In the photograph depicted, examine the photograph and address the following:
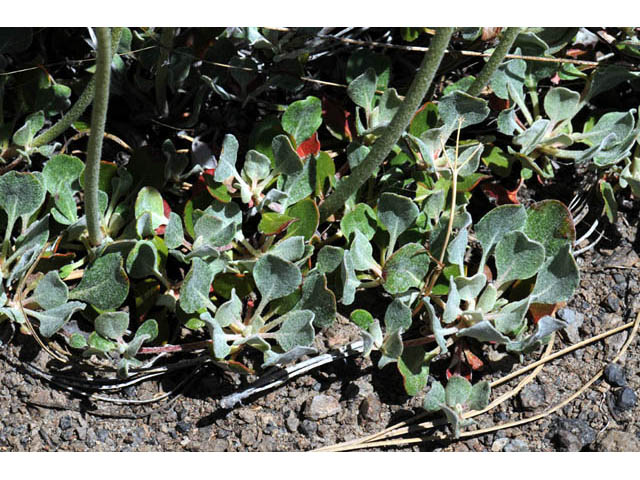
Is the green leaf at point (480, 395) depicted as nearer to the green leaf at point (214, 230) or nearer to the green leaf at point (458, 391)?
the green leaf at point (458, 391)

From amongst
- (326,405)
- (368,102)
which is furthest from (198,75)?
(326,405)

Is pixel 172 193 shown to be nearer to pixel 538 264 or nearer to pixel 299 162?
pixel 299 162

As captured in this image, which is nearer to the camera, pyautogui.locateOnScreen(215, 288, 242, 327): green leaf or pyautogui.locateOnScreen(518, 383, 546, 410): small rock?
pyautogui.locateOnScreen(215, 288, 242, 327): green leaf

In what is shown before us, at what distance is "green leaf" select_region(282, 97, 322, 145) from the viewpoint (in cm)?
196

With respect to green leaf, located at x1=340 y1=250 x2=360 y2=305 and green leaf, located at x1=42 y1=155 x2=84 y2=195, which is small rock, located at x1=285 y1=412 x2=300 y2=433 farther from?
green leaf, located at x1=42 y1=155 x2=84 y2=195

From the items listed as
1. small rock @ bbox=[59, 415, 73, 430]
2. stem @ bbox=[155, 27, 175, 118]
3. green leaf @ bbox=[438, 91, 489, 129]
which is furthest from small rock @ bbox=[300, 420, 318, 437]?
stem @ bbox=[155, 27, 175, 118]

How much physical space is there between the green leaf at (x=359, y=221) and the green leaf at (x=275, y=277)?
0.71ft

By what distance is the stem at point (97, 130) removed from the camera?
1371 mm

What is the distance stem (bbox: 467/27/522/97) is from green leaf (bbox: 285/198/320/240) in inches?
19.8

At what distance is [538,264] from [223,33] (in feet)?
3.39

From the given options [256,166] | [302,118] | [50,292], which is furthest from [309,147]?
[50,292]

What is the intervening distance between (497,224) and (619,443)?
0.60 meters

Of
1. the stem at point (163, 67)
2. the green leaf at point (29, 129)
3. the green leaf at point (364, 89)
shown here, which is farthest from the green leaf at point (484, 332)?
the green leaf at point (29, 129)

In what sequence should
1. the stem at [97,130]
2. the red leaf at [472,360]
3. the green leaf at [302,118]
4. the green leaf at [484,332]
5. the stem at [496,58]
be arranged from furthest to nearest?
the green leaf at [302,118] → the red leaf at [472,360] → the stem at [496,58] → the green leaf at [484,332] → the stem at [97,130]
